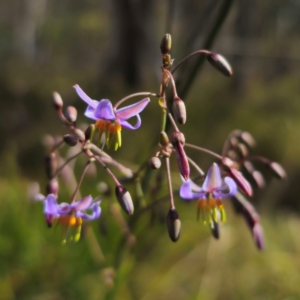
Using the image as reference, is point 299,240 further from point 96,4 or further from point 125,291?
point 96,4

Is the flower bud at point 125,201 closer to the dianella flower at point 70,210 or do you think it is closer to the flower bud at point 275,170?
the dianella flower at point 70,210

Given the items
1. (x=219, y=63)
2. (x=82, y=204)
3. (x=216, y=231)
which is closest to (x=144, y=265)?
(x=216, y=231)

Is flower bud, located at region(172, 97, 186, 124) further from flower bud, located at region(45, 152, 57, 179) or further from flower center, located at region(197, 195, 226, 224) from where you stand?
flower bud, located at region(45, 152, 57, 179)

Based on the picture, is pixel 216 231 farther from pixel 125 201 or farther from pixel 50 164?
pixel 50 164

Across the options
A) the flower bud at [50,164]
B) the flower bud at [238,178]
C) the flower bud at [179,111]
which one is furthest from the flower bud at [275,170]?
the flower bud at [50,164]

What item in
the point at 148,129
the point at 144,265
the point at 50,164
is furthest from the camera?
the point at 148,129
